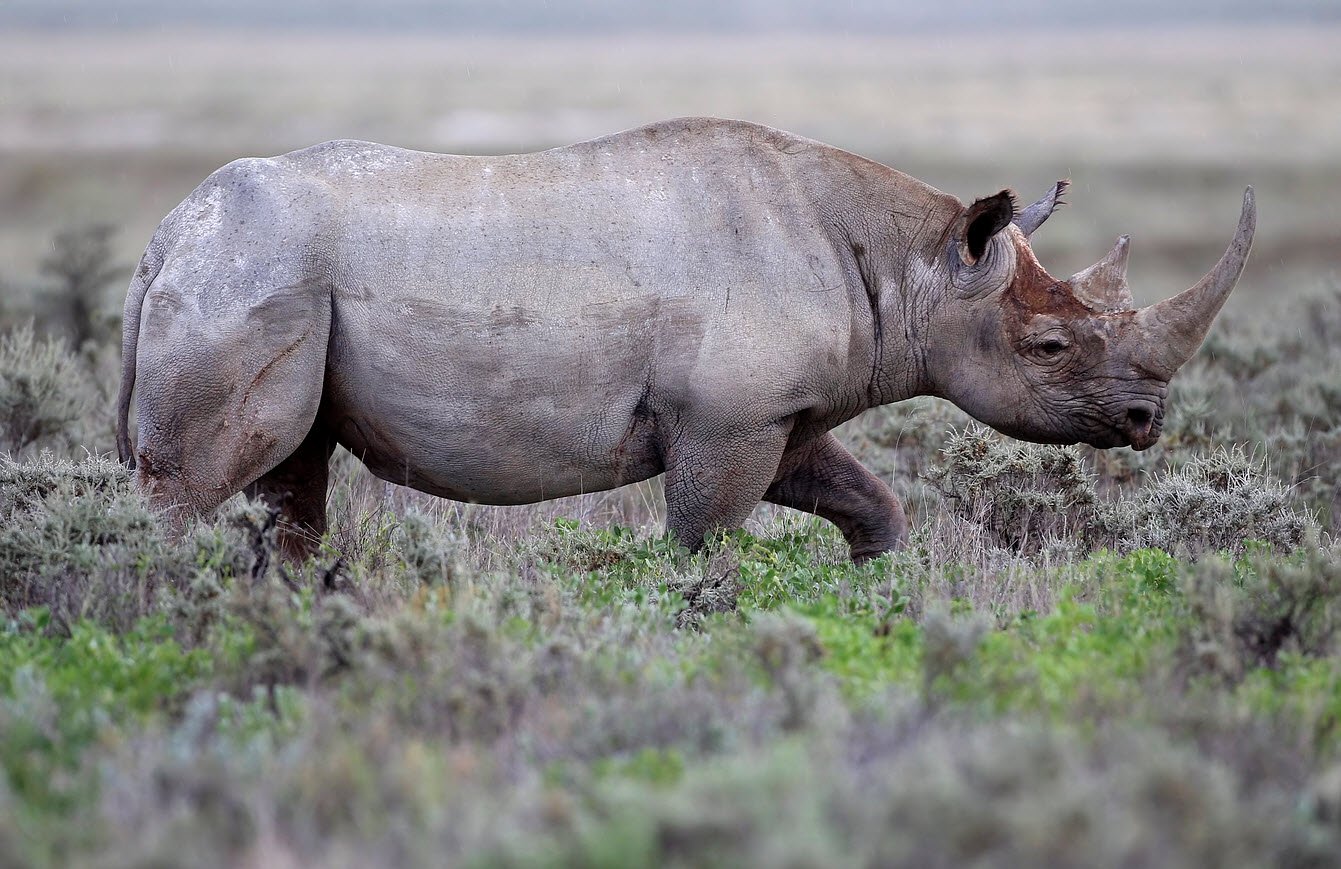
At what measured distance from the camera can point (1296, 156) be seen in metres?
47.7

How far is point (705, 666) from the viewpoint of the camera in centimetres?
466

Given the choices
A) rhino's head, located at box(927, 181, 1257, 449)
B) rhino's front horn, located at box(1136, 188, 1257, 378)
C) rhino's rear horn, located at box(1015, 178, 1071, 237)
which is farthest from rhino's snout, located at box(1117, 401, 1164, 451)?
rhino's rear horn, located at box(1015, 178, 1071, 237)

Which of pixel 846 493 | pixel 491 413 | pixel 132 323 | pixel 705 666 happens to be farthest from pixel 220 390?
pixel 846 493

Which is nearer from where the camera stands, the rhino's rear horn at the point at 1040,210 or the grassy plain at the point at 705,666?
the grassy plain at the point at 705,666

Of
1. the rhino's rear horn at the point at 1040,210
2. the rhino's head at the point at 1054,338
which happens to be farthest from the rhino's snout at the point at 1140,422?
the rhino's rear horn at the point at 1040,210

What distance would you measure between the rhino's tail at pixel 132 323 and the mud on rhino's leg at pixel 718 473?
83.5 inches

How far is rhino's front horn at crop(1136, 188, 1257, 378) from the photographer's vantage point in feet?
20.2

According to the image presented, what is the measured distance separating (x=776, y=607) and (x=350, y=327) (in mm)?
1928

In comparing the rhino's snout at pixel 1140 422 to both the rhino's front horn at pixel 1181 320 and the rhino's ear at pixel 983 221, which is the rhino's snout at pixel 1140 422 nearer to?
the rhino's front horn at pixel 1181 320

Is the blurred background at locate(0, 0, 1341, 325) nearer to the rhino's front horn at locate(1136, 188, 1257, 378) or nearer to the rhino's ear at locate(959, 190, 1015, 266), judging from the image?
the rhino's front horn at locate(1136, 188, 1257, 378)

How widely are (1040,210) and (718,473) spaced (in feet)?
6.23

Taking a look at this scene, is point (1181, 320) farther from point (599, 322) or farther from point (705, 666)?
point (705, 666)

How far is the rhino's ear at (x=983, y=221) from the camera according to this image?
19.8 ft

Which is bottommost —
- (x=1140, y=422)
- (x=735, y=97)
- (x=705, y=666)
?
(x=735, y=97)
